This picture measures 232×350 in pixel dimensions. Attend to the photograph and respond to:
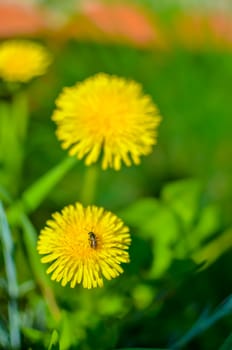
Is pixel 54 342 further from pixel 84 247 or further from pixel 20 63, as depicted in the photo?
pixel 20 63

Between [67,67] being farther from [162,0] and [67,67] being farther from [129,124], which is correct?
[129,124]

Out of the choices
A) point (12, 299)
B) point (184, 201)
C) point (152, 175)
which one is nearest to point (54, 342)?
point (12, 299)

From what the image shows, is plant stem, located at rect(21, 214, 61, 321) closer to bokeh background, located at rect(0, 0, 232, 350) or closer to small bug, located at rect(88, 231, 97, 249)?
bokeh background, located at rect(0, 0, 232, 350)

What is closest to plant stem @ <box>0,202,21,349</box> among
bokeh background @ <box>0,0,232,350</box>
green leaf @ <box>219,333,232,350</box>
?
bokeh background @ <box>0,0,232,350</box>

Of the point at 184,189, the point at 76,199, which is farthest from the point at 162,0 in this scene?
the point at 184,189

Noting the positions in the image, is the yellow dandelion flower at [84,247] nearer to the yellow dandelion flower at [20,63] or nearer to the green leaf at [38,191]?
the green leaf at [38,191]
